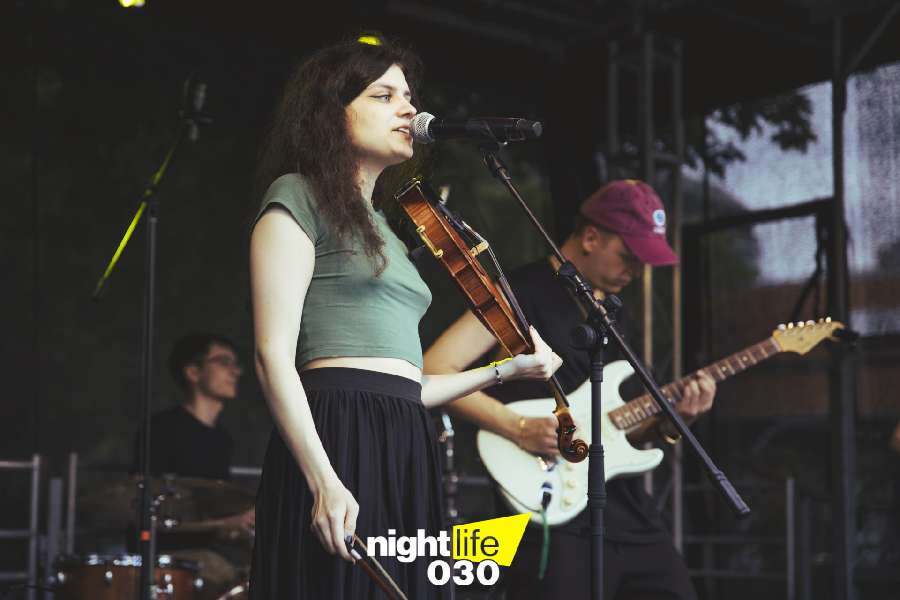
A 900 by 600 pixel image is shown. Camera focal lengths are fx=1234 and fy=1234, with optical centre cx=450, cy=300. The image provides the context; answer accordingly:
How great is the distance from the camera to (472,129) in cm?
288

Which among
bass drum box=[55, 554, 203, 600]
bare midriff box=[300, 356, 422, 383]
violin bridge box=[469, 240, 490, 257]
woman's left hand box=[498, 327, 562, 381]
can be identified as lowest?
bass drum box=[55, 554, 203, 600]

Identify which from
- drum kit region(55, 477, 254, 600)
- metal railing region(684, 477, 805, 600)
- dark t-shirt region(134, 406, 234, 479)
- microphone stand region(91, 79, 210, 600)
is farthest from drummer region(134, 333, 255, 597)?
metal railing region(684, 477, 805, 600)

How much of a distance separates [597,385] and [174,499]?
3.08 m

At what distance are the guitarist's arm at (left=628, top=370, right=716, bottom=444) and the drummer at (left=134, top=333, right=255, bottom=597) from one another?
89.6 inches

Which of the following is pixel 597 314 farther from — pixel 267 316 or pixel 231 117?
pixel 231 117

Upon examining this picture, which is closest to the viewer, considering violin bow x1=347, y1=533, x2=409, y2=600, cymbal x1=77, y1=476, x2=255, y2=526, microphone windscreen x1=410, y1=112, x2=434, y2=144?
violin bow x1=347, y1=533, x2=409, y2=600

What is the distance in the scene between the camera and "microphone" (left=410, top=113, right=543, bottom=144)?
2.79 meters

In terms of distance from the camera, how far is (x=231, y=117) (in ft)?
24.7

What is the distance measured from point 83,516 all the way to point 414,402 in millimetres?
4449

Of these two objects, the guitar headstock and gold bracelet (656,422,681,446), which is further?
the guitar headstock

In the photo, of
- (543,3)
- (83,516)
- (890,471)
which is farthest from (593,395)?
(543,3)

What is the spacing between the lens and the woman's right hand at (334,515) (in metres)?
2.34

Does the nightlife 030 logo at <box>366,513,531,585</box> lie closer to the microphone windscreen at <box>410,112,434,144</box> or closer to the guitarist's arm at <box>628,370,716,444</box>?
the microphone windscreen at <box>410,112,434,144</box>

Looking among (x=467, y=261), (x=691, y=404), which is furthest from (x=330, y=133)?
(x=691, y=404)
